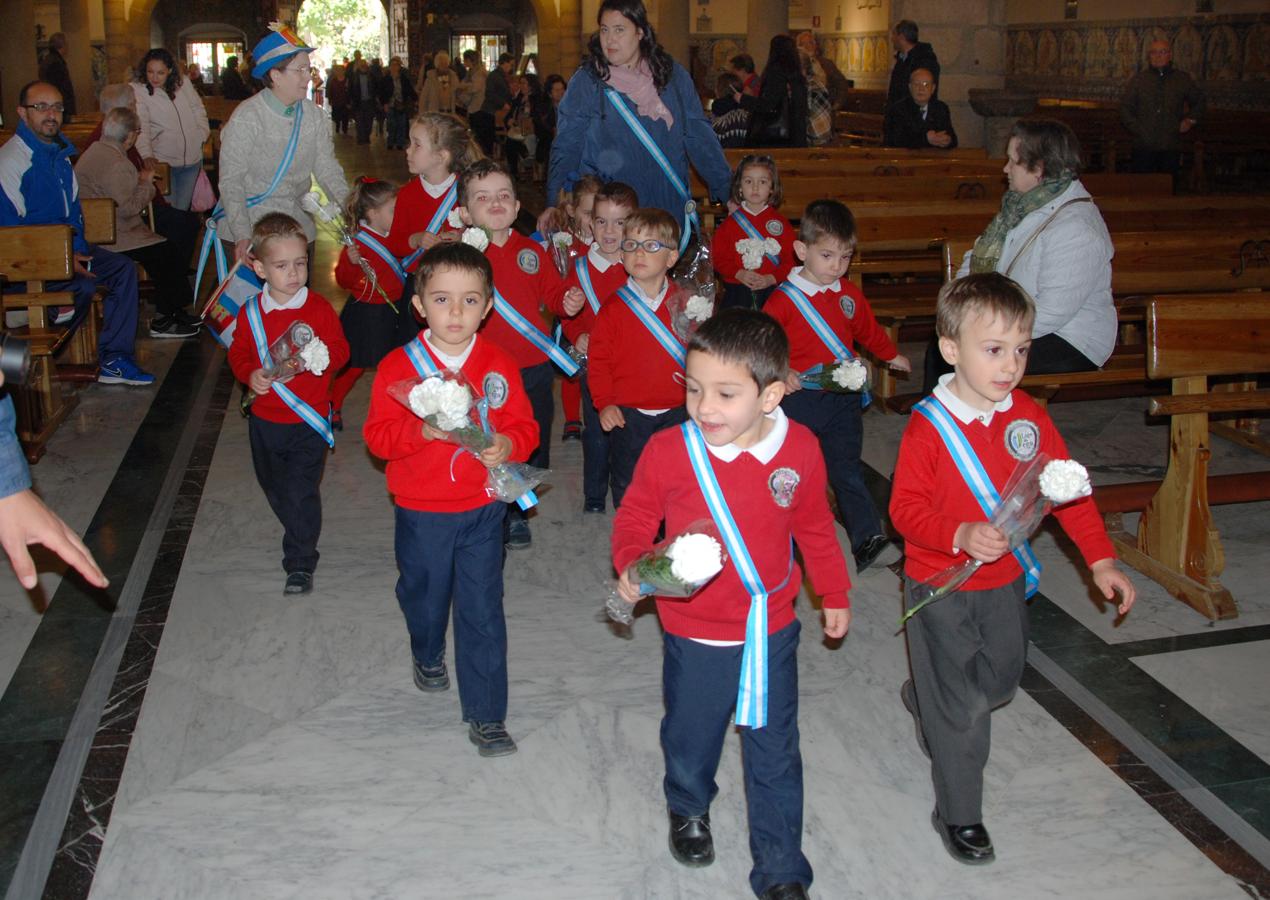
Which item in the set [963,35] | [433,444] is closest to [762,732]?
[433,444]

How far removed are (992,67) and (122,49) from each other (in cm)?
3188

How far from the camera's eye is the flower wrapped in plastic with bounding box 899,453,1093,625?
3.11 metres

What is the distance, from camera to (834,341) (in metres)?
5.43

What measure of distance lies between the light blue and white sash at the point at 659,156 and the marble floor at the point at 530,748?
168 cm

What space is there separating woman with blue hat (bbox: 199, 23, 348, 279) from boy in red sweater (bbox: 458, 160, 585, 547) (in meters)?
1.48

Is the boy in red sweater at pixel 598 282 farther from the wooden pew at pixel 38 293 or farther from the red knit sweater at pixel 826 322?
the wooden pew at pixel 38 293

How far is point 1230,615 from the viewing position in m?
5.07

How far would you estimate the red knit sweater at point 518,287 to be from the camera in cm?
550

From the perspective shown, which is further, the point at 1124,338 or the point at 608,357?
the point at 1124,338

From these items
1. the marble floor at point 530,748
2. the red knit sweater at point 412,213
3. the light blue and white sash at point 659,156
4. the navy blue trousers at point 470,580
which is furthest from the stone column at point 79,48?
the navy blue trousers at point 470,580

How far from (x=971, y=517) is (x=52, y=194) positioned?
6677mm

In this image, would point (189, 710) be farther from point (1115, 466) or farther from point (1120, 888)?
point (1115, 466)

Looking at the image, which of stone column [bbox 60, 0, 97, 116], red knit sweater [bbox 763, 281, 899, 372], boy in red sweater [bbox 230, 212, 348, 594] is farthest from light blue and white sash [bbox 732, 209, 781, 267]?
stone column [bbox 60, 0, 97, 116]

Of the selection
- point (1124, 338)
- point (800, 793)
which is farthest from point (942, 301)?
point (1124, 338)
